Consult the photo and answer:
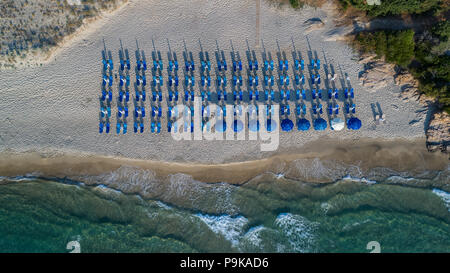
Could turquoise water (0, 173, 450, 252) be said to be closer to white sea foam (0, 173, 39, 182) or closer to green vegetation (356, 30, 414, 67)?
white sea foam (0, 173, 39, 182)

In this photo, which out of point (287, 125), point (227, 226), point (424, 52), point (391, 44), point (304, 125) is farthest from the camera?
point (227, 226)

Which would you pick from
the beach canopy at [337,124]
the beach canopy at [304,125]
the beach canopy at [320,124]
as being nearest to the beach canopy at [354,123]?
the beach canopy at [337,124]

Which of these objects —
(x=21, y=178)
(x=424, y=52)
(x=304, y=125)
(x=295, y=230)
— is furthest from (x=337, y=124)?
(x=21, y=178)

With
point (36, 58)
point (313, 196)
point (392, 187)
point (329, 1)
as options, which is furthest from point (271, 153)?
point (36, 58)

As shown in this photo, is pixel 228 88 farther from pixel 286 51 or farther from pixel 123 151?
pixel 123 151

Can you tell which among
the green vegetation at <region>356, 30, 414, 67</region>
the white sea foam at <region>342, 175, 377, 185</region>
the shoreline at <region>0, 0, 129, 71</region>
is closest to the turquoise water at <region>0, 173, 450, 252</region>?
the white sea foam at <region>342, 175, 377, 185</region>

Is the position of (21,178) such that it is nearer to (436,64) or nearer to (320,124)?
(320,124)
